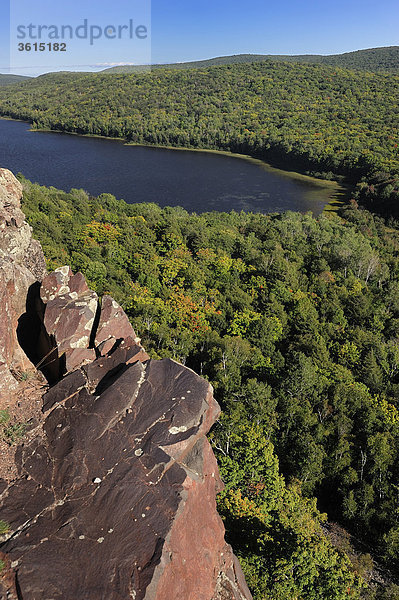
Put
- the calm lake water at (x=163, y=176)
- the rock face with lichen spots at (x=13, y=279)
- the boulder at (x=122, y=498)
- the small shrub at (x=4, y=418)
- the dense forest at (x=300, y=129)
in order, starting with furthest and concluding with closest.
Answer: the dense forest at (x=300, y=129)
the calm lake water at (x=163, y=176)
the rock face with lichen spots at (x=13, y=279)
the small shrub at (x=4, y=418)
the boulder at (x=122, y=498)

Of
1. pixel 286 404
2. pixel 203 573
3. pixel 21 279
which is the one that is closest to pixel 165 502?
pixel 203 573

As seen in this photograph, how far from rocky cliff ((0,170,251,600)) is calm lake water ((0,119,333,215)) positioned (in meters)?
84.8

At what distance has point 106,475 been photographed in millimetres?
10570

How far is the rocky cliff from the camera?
8.83 m

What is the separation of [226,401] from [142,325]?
1126 cm

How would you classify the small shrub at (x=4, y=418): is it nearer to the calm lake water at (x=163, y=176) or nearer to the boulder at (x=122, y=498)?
the boulder at (x=122, y=498)

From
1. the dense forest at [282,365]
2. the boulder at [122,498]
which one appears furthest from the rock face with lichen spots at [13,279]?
the dense forest at [282,365]

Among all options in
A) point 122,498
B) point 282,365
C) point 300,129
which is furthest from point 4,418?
point 300,129

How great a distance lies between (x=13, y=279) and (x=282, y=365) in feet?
88.1

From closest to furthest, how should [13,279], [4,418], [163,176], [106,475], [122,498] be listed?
[122,498], [106,475], [4,418], [13,279], [163,176]

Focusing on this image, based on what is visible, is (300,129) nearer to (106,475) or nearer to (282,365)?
(282,365)

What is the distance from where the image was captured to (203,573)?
10492mm

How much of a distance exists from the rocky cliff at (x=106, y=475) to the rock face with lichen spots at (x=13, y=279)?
0.08 meters

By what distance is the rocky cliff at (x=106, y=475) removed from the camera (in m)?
8.83
